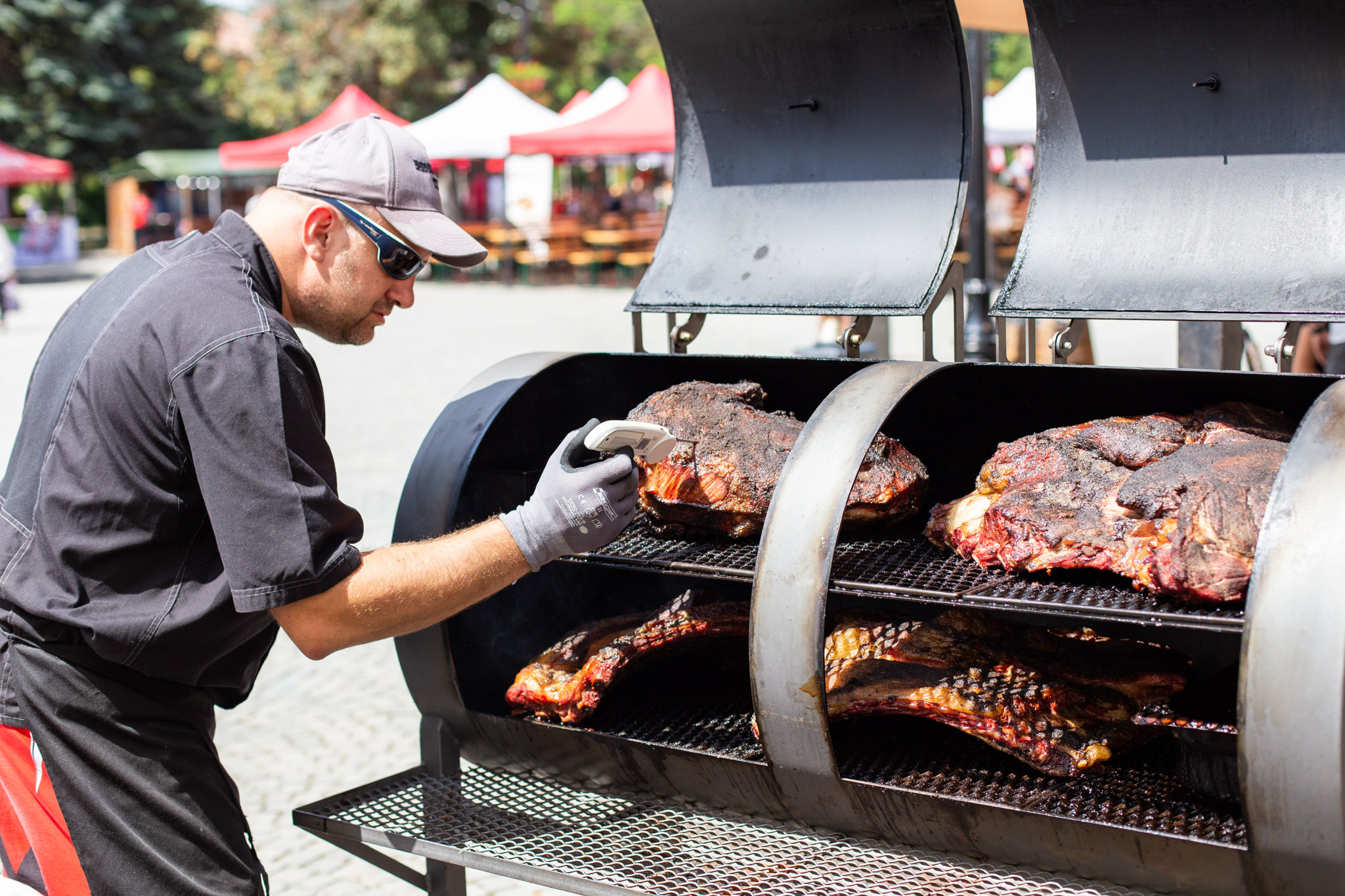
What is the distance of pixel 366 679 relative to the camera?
17.4 feet

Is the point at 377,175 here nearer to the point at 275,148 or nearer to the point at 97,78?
the point at 275,148

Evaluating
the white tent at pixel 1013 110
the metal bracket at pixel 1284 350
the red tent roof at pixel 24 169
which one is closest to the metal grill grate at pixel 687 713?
the metal bracket at pixel 1284 350

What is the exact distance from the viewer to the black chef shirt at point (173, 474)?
6.77 feet

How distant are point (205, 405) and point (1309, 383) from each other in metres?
2.16

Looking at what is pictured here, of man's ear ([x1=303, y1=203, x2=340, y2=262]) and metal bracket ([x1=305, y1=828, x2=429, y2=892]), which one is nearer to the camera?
man's ear ([x1=303, y1=203, x2=340, y2=262])

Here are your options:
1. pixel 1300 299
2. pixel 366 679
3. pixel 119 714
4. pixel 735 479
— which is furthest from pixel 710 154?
pixel 366 679

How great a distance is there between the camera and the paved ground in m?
4.11

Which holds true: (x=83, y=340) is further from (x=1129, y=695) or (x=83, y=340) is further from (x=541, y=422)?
(x=1129, y=695)

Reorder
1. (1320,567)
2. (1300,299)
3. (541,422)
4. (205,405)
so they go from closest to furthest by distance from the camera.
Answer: (1320,567) → (205,405) → (1300,299) → (541,422)

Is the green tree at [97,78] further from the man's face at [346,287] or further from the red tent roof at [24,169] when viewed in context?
the man's face at [346,287]

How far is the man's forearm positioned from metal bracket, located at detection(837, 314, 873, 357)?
3.77 feet

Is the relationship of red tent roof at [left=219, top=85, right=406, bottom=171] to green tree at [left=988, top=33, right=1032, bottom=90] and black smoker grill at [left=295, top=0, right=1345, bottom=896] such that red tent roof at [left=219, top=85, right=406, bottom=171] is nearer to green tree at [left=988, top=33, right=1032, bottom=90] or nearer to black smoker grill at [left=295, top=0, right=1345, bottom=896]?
black smoker grill at [left=295, top=0, right=1345, bottom=896]

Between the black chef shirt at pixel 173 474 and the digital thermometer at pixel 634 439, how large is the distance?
49cm

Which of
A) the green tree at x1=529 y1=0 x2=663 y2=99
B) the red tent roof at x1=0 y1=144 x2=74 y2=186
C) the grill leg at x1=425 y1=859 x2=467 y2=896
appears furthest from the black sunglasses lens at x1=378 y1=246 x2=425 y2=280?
the green tree at x1=529 y1=0 x2=663 y2=99
